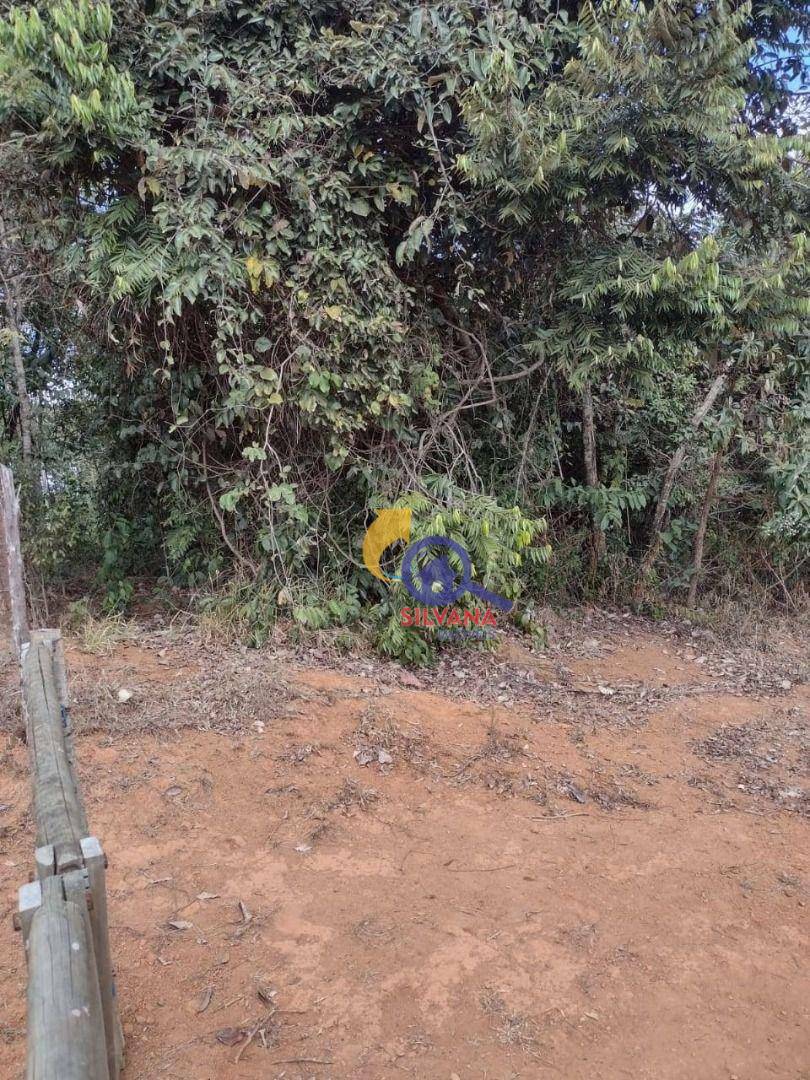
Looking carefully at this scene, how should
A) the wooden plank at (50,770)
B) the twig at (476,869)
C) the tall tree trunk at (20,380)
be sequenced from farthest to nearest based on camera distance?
the tall tree trunk at (20,380) < the twig at (476,869) < the wooden plank at (50,770)

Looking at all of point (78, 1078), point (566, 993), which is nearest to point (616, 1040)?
point (566, 993)

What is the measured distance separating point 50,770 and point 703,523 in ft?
20.4

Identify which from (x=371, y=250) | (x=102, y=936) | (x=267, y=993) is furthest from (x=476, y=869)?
(x=371, y=250)

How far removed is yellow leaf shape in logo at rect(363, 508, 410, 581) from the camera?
208 inches

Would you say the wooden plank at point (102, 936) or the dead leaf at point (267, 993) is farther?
the dead leaf at point (267, 993)

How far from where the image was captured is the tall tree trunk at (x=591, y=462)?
256 inches

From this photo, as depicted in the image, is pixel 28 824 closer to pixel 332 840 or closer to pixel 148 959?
pixel 148 959

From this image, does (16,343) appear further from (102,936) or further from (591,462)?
(102,936)

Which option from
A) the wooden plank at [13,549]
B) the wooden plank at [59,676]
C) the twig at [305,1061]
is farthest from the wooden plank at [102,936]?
the wooden plank at [13,549]

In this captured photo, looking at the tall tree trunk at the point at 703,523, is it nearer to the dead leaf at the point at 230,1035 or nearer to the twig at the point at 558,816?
the twig at the point at 558,816

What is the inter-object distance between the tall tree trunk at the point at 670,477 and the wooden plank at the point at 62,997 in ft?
20.6

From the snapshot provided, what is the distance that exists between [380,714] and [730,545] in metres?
4.54

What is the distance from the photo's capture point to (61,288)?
5.36 meters

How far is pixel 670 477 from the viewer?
6.80 m
